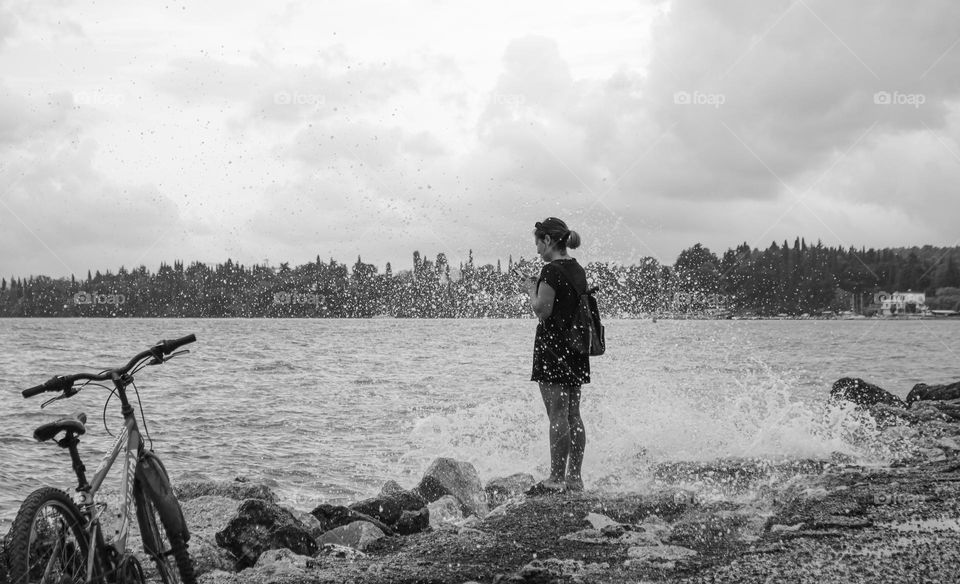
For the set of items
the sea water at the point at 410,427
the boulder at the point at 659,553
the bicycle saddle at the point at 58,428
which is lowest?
the sea water at the point at 410,427

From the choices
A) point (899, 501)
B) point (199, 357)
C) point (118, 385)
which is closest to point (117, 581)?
point (118, 385)

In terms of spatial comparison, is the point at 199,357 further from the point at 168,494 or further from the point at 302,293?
the point at 302,293

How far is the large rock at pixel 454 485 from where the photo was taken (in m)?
9.96

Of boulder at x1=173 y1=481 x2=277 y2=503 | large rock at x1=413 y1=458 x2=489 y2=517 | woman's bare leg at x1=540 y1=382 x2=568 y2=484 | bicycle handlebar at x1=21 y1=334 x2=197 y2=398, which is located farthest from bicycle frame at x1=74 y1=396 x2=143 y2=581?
large rock at x1=413 y1=458 x2=489 y2=517

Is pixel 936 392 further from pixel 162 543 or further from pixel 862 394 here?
pixel 162 543

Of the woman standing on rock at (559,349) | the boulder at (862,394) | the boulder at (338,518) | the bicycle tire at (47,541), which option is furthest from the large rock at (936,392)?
the bicycle tire at (47,541)

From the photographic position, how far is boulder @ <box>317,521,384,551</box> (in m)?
7.97

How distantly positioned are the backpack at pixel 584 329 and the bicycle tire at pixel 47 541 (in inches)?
214

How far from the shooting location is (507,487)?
34.9 ft

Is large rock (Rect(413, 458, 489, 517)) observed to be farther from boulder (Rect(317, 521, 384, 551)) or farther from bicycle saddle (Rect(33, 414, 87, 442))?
bicycle saddle (Rect(33, 414, 87, 442))

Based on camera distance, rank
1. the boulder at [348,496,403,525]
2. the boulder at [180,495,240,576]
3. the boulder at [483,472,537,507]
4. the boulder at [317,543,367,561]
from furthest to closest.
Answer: the boulder at [483,472,537,507]
the boulder at [348,496,403,525]
the boulder at [180,495,240,576]
the boulder at [317,543,367,561]

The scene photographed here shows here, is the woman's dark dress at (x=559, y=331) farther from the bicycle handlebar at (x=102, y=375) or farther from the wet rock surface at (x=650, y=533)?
the bicycle handlebar at (x=102, y=375)

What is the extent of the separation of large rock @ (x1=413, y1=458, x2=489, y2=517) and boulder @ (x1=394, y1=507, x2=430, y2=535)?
1.00 metres

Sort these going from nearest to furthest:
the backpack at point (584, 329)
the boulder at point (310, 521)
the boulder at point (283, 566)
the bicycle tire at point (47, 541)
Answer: the bicycle tire at point (47, 541), the boulder at point (283, 566), the boulder at point (310, 521), the backpack at point (584, 329)
